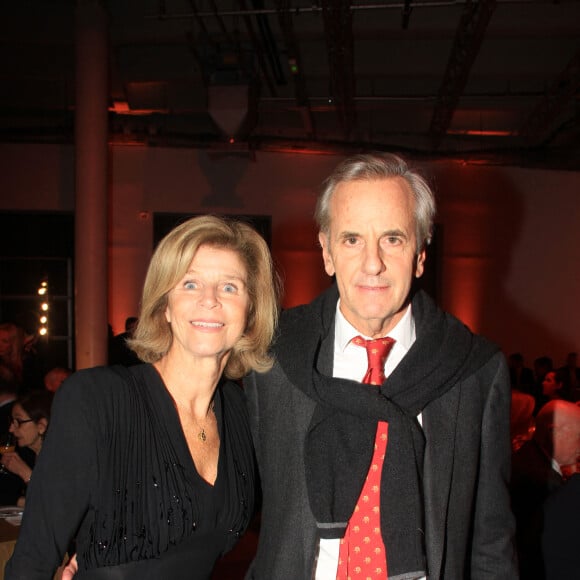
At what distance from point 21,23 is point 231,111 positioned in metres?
2.58

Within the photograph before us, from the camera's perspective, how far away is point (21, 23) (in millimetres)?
7840

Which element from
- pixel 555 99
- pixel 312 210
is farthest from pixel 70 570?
pixel 312 210

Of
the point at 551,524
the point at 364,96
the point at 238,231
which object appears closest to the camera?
the point at 238,231

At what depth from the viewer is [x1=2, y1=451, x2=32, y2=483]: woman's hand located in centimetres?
363

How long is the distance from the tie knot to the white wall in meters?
8.56

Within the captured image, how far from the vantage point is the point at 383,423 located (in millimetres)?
1686

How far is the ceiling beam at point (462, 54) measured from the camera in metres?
6.23

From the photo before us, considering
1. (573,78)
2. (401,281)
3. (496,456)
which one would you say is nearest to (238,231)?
(401,281)

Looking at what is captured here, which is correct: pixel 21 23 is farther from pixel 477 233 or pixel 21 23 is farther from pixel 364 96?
pixel 477 233

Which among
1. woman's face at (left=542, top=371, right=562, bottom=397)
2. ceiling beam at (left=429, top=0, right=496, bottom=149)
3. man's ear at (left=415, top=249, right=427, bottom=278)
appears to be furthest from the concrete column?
man's ear at (left=415, top=249, right=427, bottom=278)

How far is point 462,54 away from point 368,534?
6.52 m

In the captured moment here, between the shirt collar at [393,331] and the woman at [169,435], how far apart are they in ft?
0.72

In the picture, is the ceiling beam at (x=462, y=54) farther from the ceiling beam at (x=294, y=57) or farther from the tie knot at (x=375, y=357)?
the tie knot at (x=375, y=357)

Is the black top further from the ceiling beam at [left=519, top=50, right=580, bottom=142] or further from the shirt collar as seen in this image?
the ceiling beam at [left=519, top=50, right=580, bottom=142]
